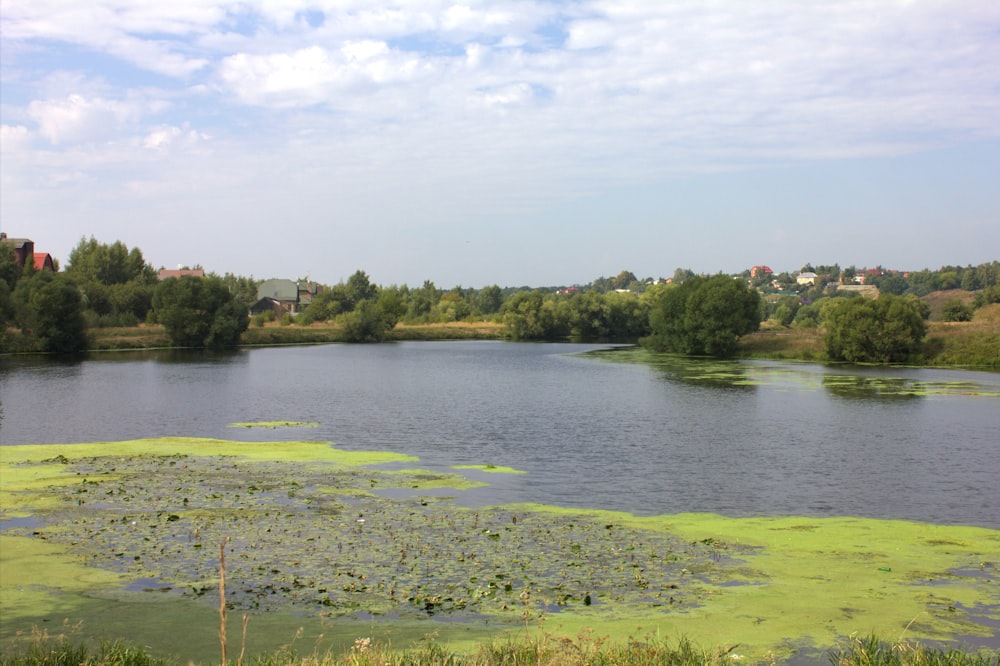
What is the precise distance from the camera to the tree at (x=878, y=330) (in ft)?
246

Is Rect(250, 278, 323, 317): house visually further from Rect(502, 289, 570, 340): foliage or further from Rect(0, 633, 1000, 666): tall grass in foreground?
Rect(0, 633, 1000, 666): tall grass in foreground

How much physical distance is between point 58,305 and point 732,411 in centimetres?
6924

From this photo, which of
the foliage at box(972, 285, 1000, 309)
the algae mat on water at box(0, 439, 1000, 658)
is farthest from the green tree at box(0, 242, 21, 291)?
the foliage at box(972, 285, 1000, 309)

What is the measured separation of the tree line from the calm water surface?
9.37m

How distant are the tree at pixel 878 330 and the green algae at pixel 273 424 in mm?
57462

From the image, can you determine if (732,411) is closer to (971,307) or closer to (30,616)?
(30,616)

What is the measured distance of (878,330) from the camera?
75.4 meters

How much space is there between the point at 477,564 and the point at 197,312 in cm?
8932

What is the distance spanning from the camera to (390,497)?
68.9 feet

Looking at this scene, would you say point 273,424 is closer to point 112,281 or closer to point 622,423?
point 622,423

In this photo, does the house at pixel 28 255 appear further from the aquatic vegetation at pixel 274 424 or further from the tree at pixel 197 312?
the aquatic vegetation at pixel 274 424

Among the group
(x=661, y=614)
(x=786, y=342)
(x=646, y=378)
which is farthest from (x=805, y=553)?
(x=786, y=342)


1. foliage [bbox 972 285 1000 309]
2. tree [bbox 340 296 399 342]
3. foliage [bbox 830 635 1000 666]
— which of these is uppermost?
foliage [bbox 972 285 1000 309]

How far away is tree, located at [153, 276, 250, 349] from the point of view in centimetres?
9638
